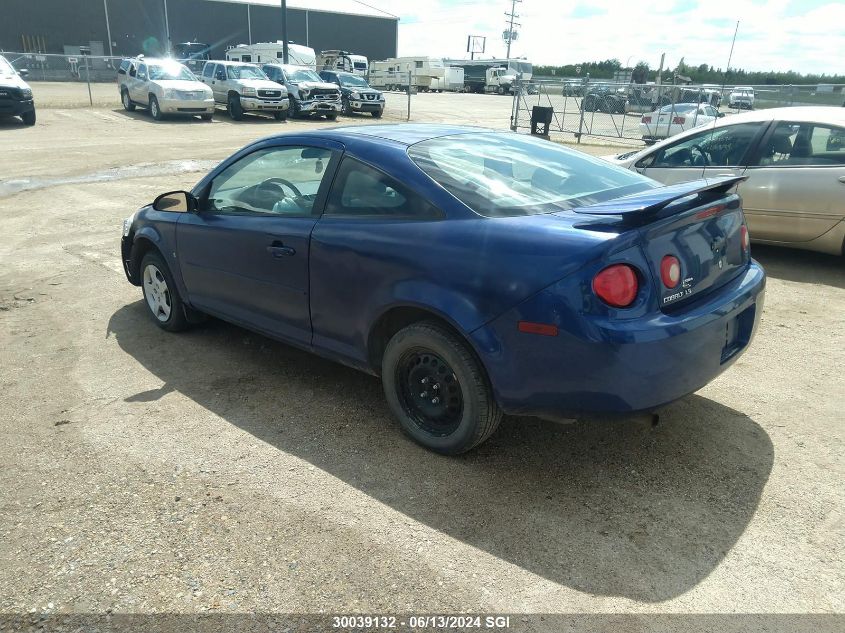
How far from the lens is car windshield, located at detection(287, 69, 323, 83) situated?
2402 cm

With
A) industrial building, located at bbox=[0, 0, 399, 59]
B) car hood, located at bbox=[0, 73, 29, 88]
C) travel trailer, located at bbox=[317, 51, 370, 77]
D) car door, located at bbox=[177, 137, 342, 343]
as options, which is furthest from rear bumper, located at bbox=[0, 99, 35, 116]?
industrial building, located at bbox=[0, 0, 399, 59]

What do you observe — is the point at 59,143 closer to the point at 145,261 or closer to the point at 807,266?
the point at 145,261

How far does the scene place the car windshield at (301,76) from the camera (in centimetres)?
2402

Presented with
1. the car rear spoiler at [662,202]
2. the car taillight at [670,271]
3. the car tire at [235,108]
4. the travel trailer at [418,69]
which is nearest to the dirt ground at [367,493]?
the car taillight at [670,271]

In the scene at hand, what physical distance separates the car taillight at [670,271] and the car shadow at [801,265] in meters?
4.18

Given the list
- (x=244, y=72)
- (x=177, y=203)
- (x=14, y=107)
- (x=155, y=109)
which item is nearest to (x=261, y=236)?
(x=177, y=203)

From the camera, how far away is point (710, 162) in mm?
6711

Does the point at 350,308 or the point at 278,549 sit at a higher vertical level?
the point at 350,308

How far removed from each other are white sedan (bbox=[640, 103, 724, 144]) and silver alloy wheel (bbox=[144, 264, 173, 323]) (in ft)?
49.4

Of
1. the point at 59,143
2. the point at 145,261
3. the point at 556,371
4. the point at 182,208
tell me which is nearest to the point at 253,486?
the point at 556,371

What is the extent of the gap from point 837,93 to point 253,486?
16.5 metres

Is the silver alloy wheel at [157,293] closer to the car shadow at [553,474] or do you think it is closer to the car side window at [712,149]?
the car shadow at [553,474]

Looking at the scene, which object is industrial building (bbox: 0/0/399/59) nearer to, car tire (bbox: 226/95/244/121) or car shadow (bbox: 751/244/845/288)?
car tire (bbox: 226/95/244/121)

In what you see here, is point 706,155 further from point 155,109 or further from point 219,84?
Result: point 219,84
